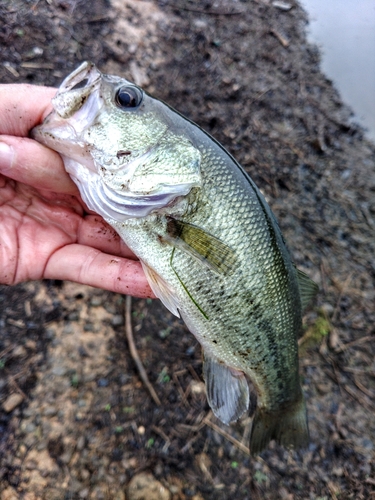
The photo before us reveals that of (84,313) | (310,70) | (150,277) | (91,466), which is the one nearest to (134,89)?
(150,277)

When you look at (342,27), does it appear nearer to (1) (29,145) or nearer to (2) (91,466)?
(1) (29,145)

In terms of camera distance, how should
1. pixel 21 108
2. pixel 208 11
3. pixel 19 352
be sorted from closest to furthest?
pixel 21 108 < pixel 19 352 < pixel 208 11

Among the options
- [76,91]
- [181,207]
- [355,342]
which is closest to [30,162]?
[76,91]

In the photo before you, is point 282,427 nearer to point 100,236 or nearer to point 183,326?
point 183,326

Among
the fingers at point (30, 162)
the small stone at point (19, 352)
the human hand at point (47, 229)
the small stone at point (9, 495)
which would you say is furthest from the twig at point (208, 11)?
the small stone at point (9, 495)

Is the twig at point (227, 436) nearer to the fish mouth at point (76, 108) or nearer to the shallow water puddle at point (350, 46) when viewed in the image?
the fish mouth at point (76, 108)
